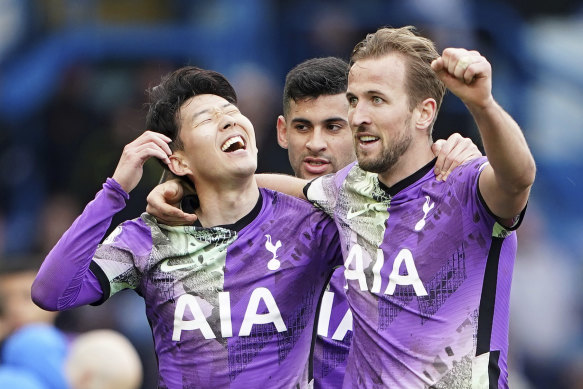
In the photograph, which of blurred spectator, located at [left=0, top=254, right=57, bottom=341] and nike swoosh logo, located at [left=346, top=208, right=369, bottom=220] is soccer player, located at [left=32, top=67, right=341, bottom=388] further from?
blurred spectator, located at [left=0, top=254, right=57, bottom=341]

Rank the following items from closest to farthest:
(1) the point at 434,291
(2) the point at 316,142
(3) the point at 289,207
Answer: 1. (1) the point at 434,291
2. (3) the point at 289,207
3. (2) the point at 316,142

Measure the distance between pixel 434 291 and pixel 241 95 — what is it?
265 inches

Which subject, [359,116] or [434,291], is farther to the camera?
[359,116]

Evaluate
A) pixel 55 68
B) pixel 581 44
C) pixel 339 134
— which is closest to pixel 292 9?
pixel 55 68

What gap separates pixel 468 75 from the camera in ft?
12.7

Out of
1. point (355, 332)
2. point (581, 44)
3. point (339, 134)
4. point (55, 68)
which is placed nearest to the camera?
point (355, 332)

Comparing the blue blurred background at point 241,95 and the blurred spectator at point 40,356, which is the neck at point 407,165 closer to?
the blurred spectator at point 40,356

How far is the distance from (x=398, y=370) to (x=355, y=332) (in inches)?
11.7

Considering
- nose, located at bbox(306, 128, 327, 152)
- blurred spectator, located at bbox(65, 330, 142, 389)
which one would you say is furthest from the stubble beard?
blurred spectator, located at bbox(65, 330, 142, 389)

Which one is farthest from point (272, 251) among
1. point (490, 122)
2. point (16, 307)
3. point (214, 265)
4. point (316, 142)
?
point (16, 307)

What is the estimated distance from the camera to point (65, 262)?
15.0ft

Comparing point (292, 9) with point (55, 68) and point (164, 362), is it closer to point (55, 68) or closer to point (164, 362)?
point (55, 68)

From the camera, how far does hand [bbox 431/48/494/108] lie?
3.88 metres

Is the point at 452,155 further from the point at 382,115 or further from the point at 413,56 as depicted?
the point at 413,56
